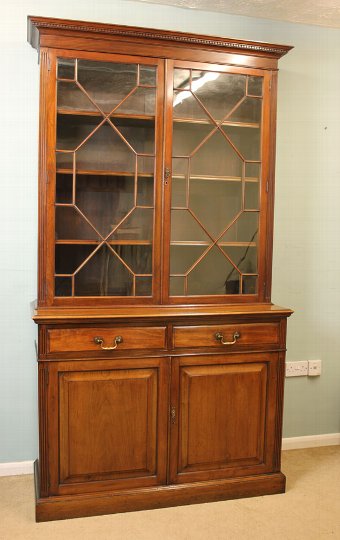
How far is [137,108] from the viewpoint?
2.35 meters

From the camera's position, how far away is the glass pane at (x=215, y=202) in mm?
2453

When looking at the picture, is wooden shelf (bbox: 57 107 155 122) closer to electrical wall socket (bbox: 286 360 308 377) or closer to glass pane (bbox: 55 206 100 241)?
glass pane (bbox: 55 206 100 241)

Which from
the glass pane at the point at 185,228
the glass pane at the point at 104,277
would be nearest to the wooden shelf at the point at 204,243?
the glass pane at the point at 185,228

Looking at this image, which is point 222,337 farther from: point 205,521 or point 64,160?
point 64,160

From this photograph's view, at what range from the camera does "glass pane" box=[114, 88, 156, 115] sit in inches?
91.7

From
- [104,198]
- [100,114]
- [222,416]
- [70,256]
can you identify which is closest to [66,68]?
[100,114]

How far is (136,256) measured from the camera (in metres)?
2.39

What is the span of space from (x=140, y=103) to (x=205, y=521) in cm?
180

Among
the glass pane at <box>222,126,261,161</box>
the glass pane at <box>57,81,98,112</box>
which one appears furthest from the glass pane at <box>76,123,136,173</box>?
the glass pane at <box>222,126,261,161</box>

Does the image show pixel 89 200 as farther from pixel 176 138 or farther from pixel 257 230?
pixel 257 230

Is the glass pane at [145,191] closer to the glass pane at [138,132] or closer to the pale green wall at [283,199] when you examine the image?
the glass pane at [138,132]

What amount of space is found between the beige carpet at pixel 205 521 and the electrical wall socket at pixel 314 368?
0.65m

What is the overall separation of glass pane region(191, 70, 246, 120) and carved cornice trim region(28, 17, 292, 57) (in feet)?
0.40

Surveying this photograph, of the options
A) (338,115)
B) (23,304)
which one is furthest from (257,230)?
(23,304)
